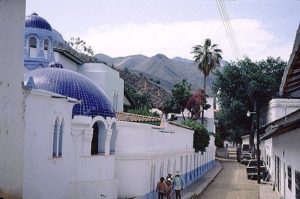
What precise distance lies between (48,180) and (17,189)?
10.2ft

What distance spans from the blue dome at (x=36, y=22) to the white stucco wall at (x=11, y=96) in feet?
30.2

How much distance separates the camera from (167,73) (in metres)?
197

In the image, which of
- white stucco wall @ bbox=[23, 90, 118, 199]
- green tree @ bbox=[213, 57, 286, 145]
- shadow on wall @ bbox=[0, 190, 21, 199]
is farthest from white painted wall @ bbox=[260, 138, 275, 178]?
shadow on wall @ bbox=[0, 190, 21, 199]

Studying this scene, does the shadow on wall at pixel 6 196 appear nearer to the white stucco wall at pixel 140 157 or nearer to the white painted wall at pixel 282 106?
the white stucco wall at pixel 140 157

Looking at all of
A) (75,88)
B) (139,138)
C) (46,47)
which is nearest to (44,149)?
(75,88)

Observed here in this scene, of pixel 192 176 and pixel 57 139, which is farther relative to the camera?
pixel 192 176

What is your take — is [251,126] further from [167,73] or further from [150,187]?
[167,73]

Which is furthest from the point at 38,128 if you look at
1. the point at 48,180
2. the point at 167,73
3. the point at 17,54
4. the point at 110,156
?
the point at 167,73

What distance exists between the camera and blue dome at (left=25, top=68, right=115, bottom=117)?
52.9 ft

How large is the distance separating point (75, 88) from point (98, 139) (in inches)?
92.1

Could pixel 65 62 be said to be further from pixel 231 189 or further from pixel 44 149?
pixel 44 149

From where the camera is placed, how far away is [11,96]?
10.3 meters

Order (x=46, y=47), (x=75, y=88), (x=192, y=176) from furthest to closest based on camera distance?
1. (x=192, y=176)
2. (x=46, y=47)
3. (x=75, y=88)

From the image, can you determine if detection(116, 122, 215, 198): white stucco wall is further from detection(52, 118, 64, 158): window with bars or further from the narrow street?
detection(52, 118, 64, 158): window with bars
